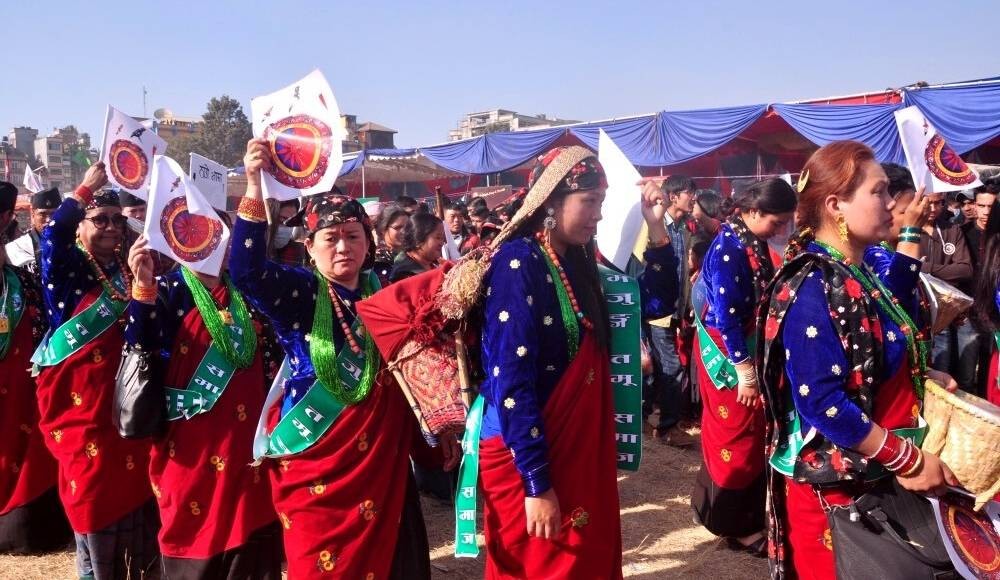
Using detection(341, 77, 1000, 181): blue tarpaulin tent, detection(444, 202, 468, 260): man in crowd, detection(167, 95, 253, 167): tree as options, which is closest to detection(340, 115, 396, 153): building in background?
detection(167, 95, 253, 167): tree

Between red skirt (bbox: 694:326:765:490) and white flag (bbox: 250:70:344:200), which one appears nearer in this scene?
white flag (bbox: 250:70:344:200)

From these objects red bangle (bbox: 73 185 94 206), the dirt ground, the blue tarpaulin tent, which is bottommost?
the dirt ground

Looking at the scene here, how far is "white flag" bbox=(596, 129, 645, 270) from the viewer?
2.89m

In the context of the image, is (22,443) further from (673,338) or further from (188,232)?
(673,338)

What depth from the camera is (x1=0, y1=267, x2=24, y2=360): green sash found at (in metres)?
4.44

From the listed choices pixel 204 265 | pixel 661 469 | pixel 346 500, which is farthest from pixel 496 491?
pixel 661 469

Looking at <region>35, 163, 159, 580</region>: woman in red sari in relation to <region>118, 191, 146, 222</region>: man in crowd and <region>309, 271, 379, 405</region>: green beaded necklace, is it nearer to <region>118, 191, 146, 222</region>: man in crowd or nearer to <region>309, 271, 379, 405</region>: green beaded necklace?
<region>118, 191, 146, 222</region>: man in crowd

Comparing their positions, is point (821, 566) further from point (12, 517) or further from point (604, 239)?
point (12, 517)

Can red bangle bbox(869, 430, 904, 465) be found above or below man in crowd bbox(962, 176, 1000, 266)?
below

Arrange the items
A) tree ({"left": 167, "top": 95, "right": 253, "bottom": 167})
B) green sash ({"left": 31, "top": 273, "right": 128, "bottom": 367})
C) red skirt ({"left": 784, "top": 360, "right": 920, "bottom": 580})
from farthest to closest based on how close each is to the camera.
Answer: tree ({"left": 167, "top": 95, "right": 253, "bottom": 167}), green sash ({"left": 31, "top": 273, "right": 128, "bottom": 367}), red skirt ({"left": 784, "top": 360, "right": 920, "bottom": 580})

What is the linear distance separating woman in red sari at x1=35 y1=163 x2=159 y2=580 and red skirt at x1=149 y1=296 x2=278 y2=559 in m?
0.57

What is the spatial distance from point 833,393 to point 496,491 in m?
1.03

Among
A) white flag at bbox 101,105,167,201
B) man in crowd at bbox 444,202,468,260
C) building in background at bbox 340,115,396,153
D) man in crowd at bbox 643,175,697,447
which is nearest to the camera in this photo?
white flag at bbox 101,105,167,201

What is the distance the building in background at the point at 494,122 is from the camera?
46569 mm
